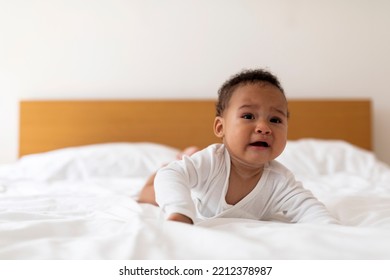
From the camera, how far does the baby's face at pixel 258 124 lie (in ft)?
2.81

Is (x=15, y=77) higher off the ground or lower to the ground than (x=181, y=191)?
higher

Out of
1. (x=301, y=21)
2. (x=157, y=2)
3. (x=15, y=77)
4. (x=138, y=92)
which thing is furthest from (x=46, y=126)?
(x=301, y=21)

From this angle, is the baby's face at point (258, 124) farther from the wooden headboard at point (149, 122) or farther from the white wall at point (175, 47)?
the white wall at point (175, 47)

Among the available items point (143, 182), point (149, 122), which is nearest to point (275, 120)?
point (143, 182)

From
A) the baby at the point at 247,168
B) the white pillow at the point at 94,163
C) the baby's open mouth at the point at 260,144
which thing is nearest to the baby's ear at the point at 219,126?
the baby at the point at 247,168

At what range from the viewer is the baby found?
2.82 feet

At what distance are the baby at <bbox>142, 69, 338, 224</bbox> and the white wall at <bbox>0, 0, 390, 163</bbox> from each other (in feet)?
4.90

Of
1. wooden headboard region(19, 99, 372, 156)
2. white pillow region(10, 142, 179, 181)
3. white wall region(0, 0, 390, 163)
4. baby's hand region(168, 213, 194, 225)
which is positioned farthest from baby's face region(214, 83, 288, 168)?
white wall region(0, 0, 390, 163)

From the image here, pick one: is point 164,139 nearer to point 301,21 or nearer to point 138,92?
point 138,92

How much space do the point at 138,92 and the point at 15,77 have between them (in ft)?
2.59

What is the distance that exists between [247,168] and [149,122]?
4.87 ft

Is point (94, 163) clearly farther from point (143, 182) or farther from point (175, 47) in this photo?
point (175, 47)

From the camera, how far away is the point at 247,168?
0.94 metres
